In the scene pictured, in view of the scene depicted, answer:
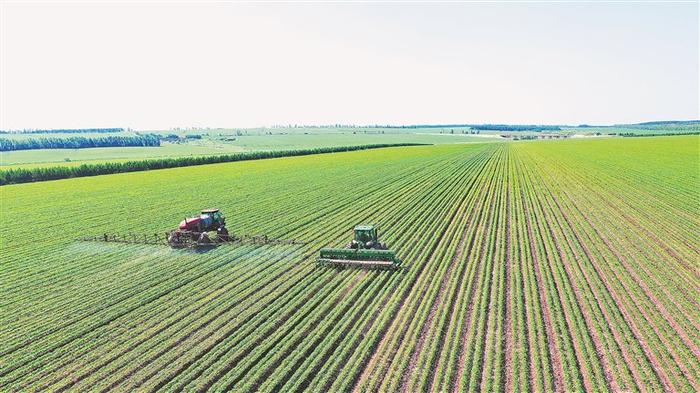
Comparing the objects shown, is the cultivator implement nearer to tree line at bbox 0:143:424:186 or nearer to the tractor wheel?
the tractor wheel

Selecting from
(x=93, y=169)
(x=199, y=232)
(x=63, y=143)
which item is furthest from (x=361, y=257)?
(x=63, y=143)

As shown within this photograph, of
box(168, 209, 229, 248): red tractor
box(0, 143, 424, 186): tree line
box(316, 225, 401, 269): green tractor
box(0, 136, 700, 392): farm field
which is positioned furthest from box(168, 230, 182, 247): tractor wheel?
box(0, 143, 424, 186): tree line

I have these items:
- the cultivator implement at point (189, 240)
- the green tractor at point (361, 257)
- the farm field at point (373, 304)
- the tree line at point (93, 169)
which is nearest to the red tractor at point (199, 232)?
the cultivator implement at point (189, 240)

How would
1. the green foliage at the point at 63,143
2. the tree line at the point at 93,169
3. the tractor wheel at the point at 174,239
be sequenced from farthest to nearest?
1. the green foliage at the point at 63,143
2. the tree line at the point at 93,169
3. the tractor wheel at the point at 174,239

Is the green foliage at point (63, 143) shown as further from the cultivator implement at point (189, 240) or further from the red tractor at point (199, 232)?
the red tractor at point (199, 232)

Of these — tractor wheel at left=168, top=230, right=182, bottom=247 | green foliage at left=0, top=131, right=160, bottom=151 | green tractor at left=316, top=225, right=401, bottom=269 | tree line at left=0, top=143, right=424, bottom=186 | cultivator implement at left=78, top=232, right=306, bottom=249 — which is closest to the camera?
green tractor at left=316, top=225, right=401, bottom=269

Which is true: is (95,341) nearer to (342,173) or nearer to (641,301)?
(641,301)
